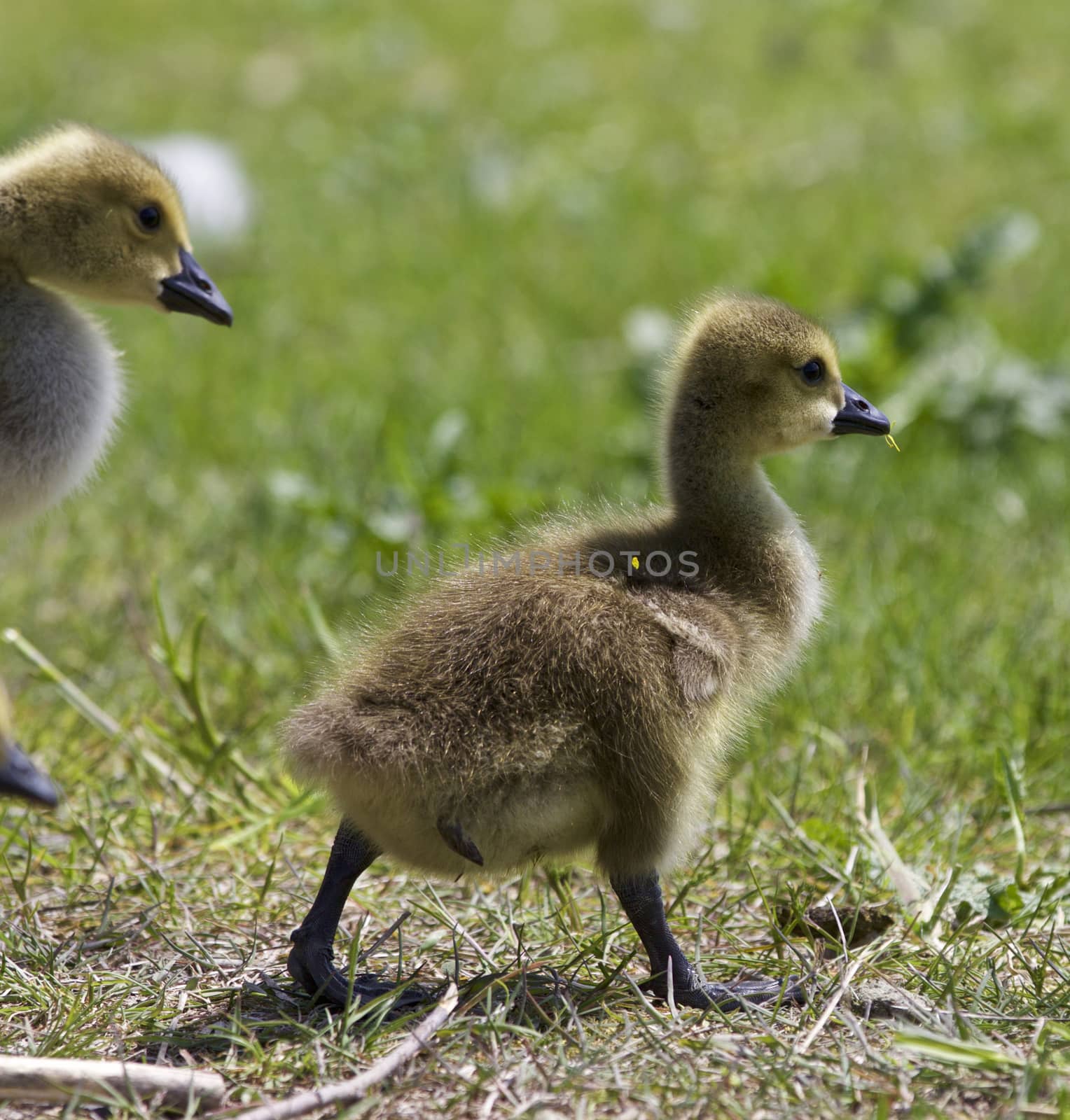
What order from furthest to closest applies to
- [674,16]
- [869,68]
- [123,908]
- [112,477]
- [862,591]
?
1. [674,16]
2. [869,68]
3. [112,477]
4. [862,591]
5. [123,908]

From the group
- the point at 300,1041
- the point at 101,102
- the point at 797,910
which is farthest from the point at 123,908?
the point at 101,102

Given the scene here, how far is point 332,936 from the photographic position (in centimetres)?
226

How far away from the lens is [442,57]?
10.1 m

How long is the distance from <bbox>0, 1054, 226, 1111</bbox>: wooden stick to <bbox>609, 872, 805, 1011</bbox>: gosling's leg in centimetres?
65

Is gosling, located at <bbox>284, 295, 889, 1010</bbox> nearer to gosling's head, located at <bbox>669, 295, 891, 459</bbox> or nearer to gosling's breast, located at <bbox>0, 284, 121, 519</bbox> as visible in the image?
gosling's head, located at <bbox>669, 295, 891, 459</bbox>

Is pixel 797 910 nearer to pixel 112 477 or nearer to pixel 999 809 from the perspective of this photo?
pixel 999 809

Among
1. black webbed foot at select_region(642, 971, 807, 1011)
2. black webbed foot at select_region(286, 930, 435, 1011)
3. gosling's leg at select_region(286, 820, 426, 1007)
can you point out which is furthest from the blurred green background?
black webbed foot at select_region(642, 971, 807, 1011)

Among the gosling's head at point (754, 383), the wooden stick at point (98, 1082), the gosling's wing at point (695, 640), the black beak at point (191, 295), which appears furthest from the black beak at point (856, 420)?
the wooden stick at point (98, 1082)

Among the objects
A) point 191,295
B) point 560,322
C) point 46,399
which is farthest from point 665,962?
point 560,322

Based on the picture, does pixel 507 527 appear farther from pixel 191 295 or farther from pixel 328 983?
pixel 328 983

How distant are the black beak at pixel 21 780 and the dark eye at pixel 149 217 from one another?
128cm

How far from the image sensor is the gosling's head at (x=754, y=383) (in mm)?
2498

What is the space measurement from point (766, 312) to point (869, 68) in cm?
780

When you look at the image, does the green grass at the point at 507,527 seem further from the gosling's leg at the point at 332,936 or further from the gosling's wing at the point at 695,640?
the gosling's wing at the point at 695,640
